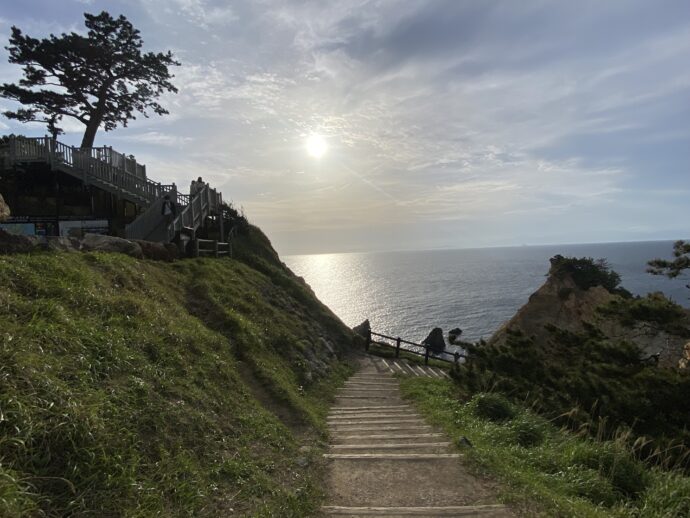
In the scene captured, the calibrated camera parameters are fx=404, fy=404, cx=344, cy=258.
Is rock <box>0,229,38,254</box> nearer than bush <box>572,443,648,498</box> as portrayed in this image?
No

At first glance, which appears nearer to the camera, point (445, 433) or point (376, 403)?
point (445, 433)

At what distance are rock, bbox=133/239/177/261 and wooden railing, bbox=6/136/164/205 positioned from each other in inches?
182

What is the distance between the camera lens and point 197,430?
534 cm

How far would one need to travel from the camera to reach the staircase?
15570 mm

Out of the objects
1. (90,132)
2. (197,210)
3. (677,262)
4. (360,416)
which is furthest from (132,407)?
(90,132)

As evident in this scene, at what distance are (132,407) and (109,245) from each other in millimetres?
7796

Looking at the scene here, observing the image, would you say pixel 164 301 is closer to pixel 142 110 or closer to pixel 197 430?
pixel 197 430

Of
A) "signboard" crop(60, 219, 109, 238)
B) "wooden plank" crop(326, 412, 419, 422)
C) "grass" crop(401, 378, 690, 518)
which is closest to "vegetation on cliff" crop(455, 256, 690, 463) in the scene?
"grass" crop(401, 378, 690, 518)

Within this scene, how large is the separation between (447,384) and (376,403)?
11.0ft

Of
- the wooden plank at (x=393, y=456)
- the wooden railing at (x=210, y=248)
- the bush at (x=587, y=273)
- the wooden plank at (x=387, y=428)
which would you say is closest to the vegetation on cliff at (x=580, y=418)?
the wooden plank at (x=393, y=456)

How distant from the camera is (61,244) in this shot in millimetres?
9141

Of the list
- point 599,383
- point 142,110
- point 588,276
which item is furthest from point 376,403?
point 588,276

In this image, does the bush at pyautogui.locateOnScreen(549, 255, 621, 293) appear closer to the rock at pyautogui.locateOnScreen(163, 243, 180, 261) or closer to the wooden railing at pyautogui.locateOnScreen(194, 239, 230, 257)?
the wooden railing at pyautogui.locateOnScreen(194, 239, 230, 257)

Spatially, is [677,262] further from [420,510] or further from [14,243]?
[14,243]
